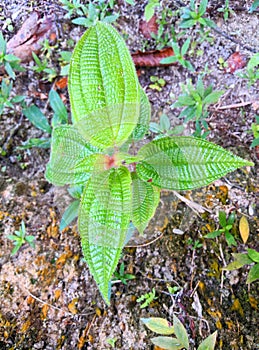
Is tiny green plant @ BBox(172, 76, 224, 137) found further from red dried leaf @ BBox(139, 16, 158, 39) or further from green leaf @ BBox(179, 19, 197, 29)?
red dried leaf @ BBox(139, 16, 158, 39)

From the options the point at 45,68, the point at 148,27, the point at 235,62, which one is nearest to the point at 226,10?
the point at 235,62

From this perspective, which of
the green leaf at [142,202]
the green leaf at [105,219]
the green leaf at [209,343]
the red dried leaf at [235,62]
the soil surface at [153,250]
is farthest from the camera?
the red dried leaf at [235,62]

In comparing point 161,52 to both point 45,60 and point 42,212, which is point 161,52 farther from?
point 42,212

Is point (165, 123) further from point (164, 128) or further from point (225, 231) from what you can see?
point (225, 231)

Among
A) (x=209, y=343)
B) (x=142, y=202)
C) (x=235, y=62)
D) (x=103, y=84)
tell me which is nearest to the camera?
(x=103, y=84)

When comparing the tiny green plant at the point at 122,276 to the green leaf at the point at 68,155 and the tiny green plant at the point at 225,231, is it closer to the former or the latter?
the tiny green plant at the point at 225,231

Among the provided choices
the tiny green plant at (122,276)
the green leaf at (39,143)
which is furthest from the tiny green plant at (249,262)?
the green leaf at (39,143)
